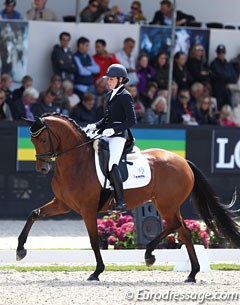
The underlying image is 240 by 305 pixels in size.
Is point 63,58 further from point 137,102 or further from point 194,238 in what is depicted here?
point 194,238

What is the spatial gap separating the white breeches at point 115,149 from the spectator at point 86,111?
5774 mm

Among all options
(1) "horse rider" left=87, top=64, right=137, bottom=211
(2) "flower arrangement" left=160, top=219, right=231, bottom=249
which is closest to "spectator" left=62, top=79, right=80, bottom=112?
(2) "flower arrangement" left=160, top=219, right=231, bottom=249

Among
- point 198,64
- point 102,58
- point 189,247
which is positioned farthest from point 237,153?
point 189,247

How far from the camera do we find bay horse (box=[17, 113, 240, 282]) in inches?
431

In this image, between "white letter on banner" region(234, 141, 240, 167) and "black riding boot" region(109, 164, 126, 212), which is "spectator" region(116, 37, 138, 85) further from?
"black riding boot" region(109, 164, 126, 212)

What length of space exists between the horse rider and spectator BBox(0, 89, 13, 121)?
17.7 ft

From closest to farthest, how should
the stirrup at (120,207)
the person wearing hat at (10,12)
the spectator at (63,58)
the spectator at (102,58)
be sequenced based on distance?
the stirrup at (120,207)
the spectator at (63,58)
the person wearing hat at (10,12)
the spectator at (102,58)

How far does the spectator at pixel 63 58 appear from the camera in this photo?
695 inches

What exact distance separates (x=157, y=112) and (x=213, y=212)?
19.9 ft

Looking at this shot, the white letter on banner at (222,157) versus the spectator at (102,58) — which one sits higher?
the spectator at (102,58)

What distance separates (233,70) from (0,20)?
4.73m

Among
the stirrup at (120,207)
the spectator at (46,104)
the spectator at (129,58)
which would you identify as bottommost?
the stirrup at (120,207)

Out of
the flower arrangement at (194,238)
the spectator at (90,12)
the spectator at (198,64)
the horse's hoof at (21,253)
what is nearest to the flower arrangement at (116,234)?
the flower arrangement at (194,238)

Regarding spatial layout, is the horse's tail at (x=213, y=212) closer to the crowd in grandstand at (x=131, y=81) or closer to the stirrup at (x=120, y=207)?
the stirrup at (x=120, y=207)
